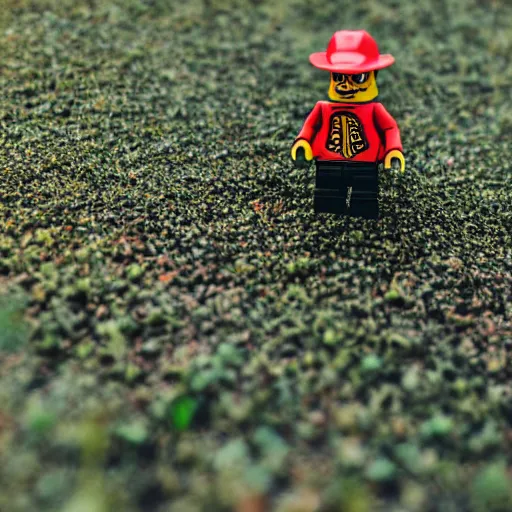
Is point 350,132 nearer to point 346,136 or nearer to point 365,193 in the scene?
point 346,136

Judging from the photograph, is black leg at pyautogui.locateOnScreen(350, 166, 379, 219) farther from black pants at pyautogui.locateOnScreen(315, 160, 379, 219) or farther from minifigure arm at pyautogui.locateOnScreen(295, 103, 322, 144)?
minifigure arm at pyautogui.locateOnScreen(295, 103, 322, 144)

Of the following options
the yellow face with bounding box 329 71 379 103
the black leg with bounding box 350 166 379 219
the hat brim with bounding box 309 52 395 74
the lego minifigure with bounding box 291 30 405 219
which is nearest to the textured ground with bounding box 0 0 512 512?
the black leg with bounding box 350 166 379 219

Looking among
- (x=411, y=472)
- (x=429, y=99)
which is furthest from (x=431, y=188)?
(x=411, y=472)

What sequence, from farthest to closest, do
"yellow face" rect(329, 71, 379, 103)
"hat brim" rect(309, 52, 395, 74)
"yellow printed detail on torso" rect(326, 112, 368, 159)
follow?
1. "yellow printed detail on torso" rect(326, 112, 368, 159)
2. "yellow face" rect(329, 71, 379, 103)
3. "hat brim" rect(309, 52, 395, 74)

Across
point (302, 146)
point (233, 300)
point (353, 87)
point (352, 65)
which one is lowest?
point (233, 300)

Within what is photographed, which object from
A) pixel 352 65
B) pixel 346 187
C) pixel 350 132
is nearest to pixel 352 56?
pixel 352 65

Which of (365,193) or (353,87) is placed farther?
(365,193)

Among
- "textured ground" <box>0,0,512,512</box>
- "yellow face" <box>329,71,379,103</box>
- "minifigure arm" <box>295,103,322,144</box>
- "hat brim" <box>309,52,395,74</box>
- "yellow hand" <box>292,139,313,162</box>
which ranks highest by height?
"hat brim" <box>309,52,395,74</box>
